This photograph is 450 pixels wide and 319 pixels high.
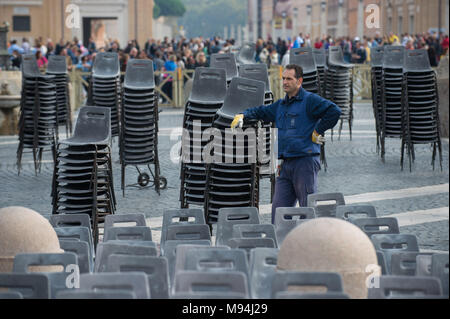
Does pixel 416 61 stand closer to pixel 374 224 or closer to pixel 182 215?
pixel 182 215

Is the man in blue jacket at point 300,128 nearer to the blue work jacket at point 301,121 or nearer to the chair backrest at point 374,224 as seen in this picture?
the blue work jacket at point 301,121

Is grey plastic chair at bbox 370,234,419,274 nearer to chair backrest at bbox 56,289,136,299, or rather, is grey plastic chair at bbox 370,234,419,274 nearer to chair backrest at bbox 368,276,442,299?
chair backrest at bbox 368,276,442,299

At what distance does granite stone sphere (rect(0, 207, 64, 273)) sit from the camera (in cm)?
616

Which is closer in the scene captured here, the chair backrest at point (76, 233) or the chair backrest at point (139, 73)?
the chair backrest at point (76, 233)

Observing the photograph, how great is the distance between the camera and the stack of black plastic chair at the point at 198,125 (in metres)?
10.7

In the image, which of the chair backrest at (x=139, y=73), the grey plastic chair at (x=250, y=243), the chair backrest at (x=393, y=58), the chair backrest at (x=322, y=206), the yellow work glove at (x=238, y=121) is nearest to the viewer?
the grey plastic chair at (x=250, y=243)

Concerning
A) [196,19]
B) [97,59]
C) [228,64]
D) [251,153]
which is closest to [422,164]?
[228,64]

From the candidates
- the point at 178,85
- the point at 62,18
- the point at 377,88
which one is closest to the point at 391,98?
the point at 377,88

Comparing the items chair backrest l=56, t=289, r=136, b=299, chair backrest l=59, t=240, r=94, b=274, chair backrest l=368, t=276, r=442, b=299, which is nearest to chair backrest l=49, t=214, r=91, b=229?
chair backrest l=59, t=240, r=94, b=274

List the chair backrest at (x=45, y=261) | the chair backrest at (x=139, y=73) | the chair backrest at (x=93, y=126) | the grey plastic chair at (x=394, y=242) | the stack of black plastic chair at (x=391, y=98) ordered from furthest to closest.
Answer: the stack of black plastic chair at (x=391, y=98)
the chair backrest at (x=139, y=73)
the chair backrest at (x=93, y=126)
the grey plastic chair at (x=394, y=242)
the chair backrest at (x=45, y=261)

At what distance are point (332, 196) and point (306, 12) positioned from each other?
40440 mm

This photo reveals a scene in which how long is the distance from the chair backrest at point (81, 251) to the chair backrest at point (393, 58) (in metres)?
10.8

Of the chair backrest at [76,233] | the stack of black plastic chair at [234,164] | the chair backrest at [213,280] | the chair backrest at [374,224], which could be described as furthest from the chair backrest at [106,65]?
the chair backrest at [213,280]
